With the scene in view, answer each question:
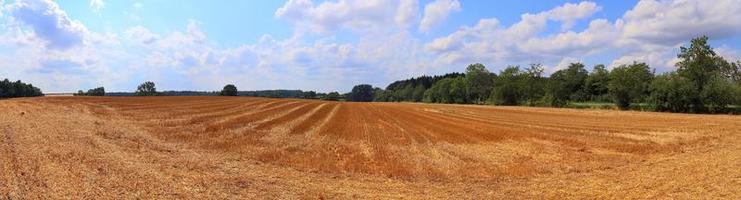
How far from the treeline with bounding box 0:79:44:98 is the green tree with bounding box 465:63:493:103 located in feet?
305

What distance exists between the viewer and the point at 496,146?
20.8 m

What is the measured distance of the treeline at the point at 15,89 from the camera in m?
86.4

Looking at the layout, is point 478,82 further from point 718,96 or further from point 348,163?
point 348,163

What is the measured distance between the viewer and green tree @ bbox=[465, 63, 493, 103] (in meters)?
138

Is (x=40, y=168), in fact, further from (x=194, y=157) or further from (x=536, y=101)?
(x=536, y=101)

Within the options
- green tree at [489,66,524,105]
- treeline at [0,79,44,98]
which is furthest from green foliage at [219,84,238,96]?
green tree at [489,66,524,105]

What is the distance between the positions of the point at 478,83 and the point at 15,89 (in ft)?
320

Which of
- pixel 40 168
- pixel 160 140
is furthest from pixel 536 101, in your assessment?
pixel 40 168

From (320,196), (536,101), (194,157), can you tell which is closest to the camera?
(320,196)

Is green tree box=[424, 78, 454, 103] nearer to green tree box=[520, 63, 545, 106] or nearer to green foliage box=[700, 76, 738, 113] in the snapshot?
green tree box=[520, 63, 545, 106]

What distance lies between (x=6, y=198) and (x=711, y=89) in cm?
7033

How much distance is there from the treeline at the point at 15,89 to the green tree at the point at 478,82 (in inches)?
3661

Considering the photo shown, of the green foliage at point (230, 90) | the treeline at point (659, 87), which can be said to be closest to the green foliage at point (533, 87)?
the treeline at point (659, 87)

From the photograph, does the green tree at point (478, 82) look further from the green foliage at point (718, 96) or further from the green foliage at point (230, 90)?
the green foliage at point (718, 96)
